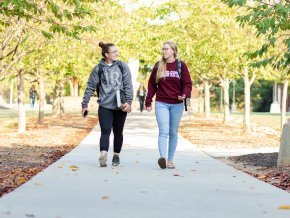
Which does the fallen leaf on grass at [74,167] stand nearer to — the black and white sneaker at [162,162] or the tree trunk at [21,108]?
the black and white sneaker at [162,162]

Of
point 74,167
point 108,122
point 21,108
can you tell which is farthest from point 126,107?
point 21,108

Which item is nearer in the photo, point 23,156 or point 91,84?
point 91,84

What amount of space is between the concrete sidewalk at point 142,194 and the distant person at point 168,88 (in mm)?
631

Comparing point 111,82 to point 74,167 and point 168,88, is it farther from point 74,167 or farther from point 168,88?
point 74,167

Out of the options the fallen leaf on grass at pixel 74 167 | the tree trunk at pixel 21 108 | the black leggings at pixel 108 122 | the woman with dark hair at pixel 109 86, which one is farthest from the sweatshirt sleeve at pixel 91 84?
the tree trunk at pixel 21 108

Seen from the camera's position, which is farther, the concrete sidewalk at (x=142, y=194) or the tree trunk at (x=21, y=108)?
the tree trunk at (x=21, y=108)

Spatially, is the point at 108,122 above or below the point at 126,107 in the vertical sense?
below

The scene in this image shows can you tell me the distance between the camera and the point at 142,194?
7812 millimetres

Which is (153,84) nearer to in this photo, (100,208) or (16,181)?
(16,181)

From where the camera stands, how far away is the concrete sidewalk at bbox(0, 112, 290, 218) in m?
6.57

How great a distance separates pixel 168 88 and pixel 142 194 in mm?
3304

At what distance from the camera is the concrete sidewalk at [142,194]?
259 inches

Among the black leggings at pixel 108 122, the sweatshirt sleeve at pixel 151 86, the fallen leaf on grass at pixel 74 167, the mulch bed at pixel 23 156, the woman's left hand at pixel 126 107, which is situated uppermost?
the sweatshirt sleeve at pixel 151 86

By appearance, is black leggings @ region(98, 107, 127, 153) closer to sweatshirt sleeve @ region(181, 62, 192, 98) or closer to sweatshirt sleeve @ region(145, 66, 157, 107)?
sweatshirt sleeve @ region(145, 66, 157, 107)
